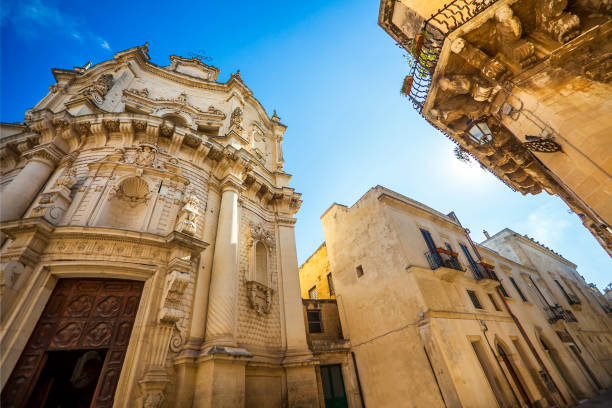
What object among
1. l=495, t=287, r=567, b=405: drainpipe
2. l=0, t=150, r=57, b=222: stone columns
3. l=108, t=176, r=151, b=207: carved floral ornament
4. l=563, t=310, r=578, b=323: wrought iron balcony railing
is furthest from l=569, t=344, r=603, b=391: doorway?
l=0, t=150, r=57, b=222: stone columns

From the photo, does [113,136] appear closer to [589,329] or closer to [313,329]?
[313,329]

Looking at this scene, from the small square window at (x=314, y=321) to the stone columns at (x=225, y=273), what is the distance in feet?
24.7

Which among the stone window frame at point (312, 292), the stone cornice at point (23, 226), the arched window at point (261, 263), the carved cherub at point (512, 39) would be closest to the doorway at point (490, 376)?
the arched window at point (261, 263)

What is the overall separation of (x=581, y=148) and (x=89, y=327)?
39.9 feet

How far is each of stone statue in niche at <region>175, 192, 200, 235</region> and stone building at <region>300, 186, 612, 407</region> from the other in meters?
9.10

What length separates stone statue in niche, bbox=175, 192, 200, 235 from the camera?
322 inches

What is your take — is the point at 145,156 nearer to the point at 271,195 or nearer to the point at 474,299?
the point at 271,195

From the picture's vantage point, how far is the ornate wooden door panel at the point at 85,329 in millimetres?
5734

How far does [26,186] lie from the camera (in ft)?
27.4

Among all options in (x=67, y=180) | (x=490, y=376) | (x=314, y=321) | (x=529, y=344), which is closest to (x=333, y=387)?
(x=314, y=321)

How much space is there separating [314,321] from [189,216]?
32.2 ft

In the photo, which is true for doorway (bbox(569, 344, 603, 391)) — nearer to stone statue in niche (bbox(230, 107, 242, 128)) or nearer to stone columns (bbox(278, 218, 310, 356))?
stone columns (bbox(278, 218, 310, 356))

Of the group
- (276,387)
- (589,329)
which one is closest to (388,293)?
(276,387)

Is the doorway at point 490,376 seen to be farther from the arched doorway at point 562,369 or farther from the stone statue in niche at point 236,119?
the stone statue in niche at point 236,119
